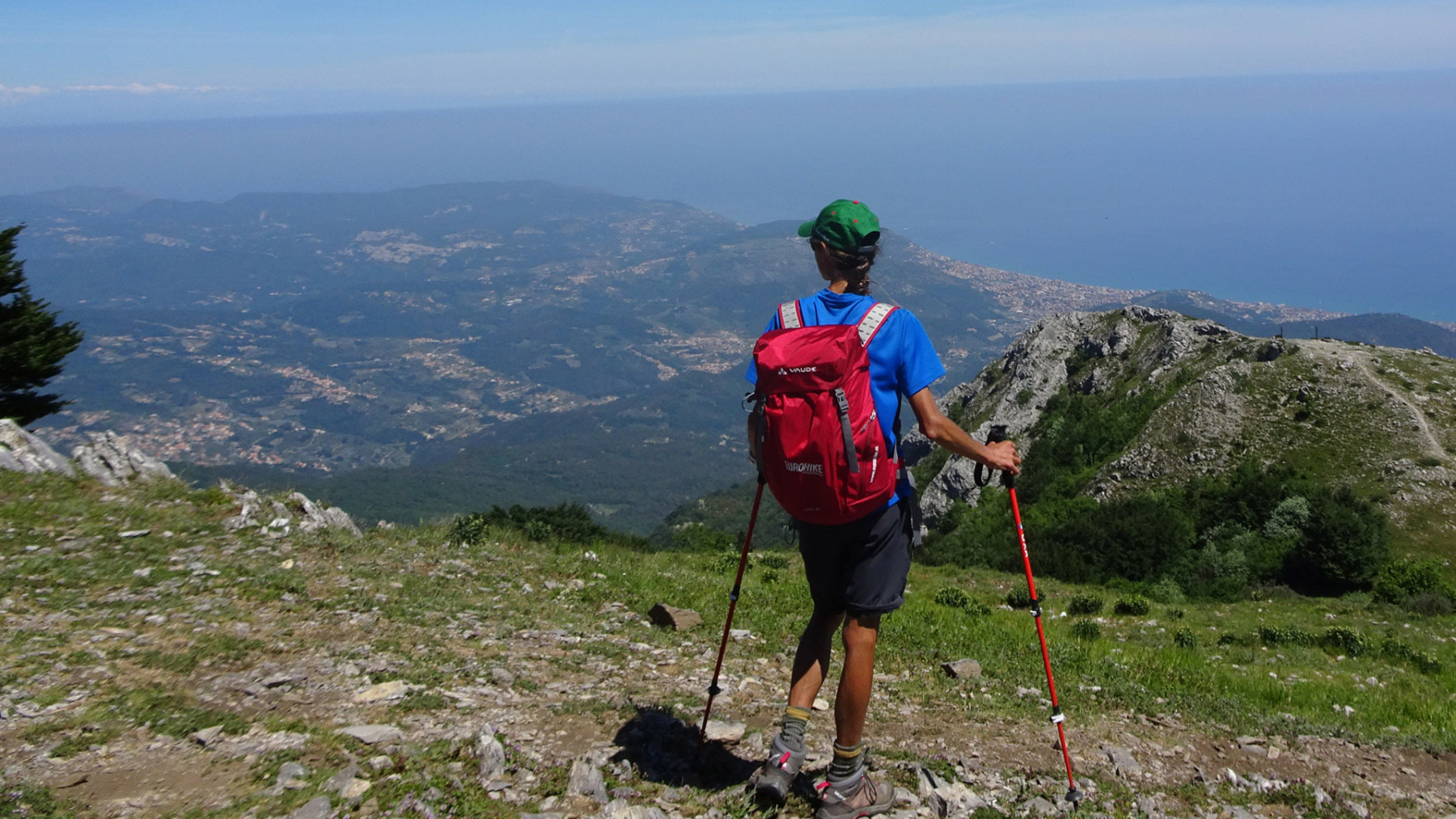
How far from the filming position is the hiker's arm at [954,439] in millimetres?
3889

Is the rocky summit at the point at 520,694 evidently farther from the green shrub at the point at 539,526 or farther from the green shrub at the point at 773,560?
the green shrub at the point at 773,560

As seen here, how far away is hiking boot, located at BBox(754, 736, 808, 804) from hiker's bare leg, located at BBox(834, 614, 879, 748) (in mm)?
246

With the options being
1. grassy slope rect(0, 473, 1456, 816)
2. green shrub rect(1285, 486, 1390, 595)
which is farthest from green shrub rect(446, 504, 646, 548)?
green shrub rect(1285, 486, 1390, 595)

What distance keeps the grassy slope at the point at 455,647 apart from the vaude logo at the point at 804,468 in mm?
1883

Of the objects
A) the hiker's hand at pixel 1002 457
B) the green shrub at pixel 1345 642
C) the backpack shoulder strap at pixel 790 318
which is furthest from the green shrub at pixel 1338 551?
the backpack shoulder strap at pixel 790 318

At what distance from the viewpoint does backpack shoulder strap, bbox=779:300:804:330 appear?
409 centimetres

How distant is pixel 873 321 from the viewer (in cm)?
392

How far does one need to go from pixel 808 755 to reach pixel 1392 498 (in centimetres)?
2550

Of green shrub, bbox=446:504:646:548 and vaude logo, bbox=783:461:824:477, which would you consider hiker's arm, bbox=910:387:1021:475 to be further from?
green shrub, bbox=446:504:646:548

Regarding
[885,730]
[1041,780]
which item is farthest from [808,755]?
[1041,780]

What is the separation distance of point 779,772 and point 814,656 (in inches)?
23.8

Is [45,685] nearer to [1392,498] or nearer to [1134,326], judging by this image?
[1392,498]

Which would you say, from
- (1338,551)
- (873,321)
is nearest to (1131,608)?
(1338,551)

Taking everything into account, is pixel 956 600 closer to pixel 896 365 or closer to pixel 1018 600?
pixel 1018 600
